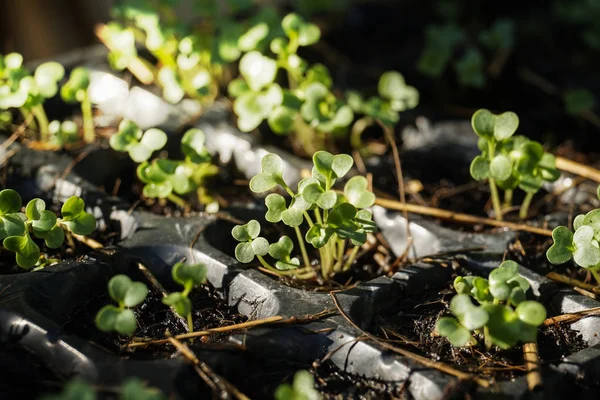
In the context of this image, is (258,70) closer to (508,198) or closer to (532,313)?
(508,198)

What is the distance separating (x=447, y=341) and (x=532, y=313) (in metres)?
0.16

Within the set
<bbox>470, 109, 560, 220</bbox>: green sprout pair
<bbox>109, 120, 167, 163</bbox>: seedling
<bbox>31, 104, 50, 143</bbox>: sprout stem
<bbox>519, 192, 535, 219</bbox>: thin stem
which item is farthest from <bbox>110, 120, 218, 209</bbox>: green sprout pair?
<bbox>519, 192, 535, 219</bbox>: thin stem

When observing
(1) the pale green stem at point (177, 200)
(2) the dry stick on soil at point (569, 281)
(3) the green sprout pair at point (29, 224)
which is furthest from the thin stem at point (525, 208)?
(3) the green sprout pair at point (29, 224)

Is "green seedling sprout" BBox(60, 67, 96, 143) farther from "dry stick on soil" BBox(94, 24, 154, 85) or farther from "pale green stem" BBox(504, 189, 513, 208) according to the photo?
"pale green stem" BBox(504, 189, 513, 208)

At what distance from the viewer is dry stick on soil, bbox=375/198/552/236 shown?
1.20 m

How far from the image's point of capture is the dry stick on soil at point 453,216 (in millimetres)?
1204

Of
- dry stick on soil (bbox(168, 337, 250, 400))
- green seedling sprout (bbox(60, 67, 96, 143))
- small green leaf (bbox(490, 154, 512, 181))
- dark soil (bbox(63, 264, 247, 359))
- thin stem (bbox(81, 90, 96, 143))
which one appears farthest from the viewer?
thin stem (bbox(81, 90, 96, 143))

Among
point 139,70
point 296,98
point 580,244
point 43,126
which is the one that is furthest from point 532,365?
point 139,70

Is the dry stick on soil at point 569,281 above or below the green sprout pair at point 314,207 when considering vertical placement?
below

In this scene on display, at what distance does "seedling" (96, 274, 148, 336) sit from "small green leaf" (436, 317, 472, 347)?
1.29ft

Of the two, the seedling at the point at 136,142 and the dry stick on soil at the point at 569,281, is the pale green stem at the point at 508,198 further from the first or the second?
the seedling at the point at 136,142

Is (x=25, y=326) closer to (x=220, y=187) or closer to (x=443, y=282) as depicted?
(x=220, y=187)

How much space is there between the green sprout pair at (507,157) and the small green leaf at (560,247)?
14 cm

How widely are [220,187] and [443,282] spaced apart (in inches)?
20.2
